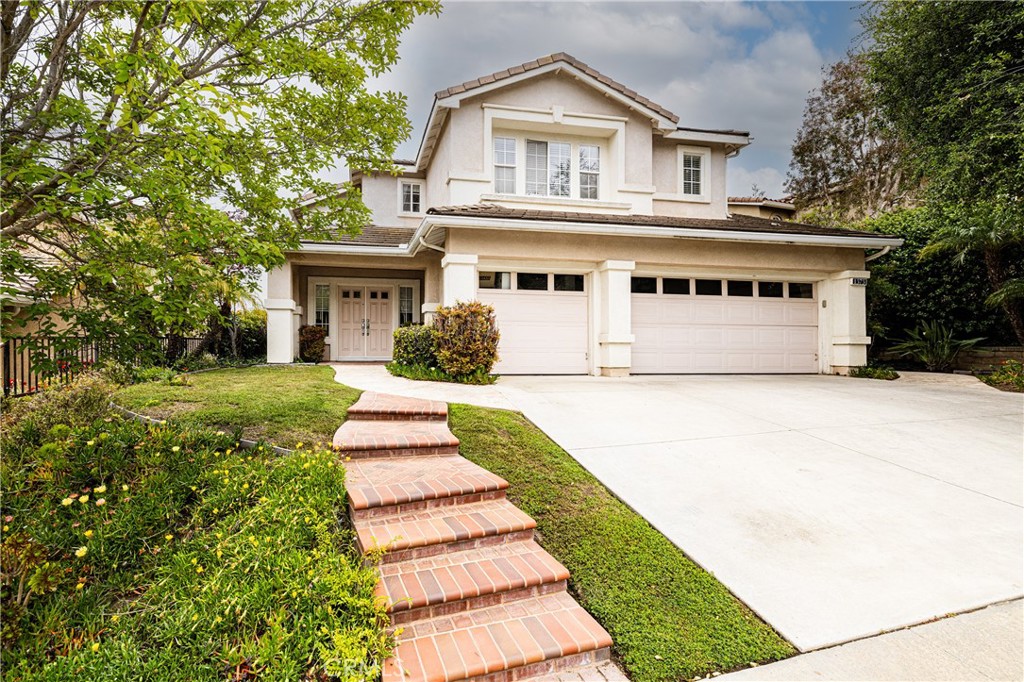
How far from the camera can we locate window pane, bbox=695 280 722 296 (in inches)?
456

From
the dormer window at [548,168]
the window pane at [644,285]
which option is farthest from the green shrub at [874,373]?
the dormer window at [548,168]

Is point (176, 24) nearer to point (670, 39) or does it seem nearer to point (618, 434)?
point (618, 434)

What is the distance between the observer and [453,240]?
32.6 ft

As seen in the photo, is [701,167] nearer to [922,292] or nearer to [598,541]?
Result: [922,292]

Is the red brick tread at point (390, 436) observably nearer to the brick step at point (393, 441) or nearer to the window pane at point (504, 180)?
the brick step at point (393, 441)

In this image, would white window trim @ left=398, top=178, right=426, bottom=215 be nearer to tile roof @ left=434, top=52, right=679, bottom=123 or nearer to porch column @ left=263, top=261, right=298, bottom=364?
porch column @ left=263, top=261, right=298, bottom=364

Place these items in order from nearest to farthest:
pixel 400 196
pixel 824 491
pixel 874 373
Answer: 1. pixel 824 491
2. pixel 874 373
3. pixel 400 196

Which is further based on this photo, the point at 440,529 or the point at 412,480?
the point at 412,480

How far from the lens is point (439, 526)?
3367 millimetres

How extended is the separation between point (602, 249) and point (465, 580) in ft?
29.0

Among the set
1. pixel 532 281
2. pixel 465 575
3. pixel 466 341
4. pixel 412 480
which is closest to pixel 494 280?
pixel 532 281

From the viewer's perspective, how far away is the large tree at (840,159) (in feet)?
65.4

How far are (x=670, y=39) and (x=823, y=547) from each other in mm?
11973

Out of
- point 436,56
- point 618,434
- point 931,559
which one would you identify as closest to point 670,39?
point 436,56
